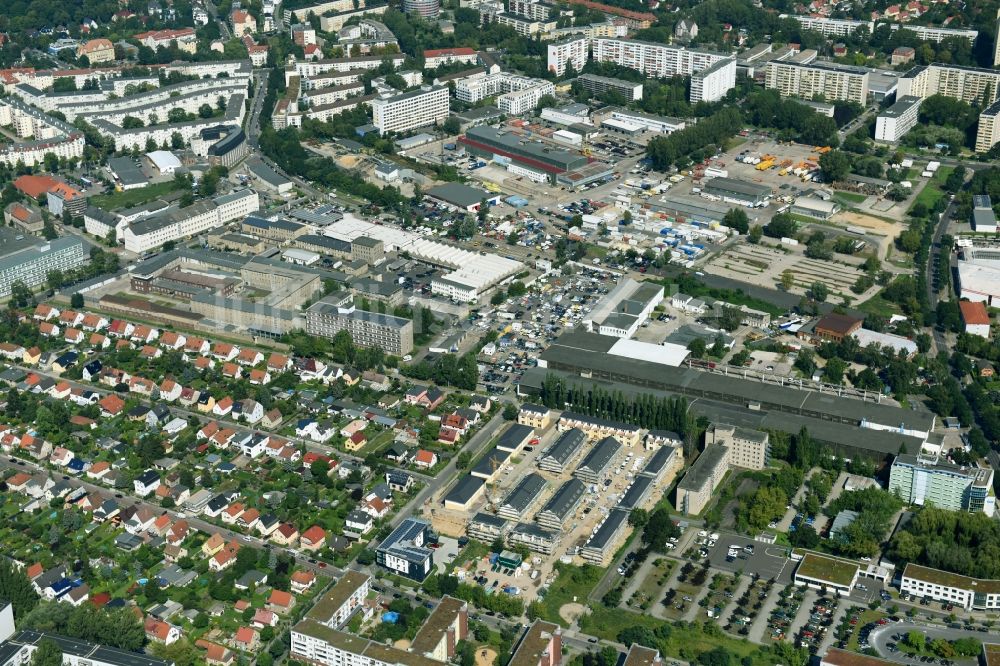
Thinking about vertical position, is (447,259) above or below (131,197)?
below

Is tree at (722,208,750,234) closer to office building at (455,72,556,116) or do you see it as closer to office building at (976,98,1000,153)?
office building at (976,98,1000,153)

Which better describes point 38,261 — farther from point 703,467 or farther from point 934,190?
point 934,190

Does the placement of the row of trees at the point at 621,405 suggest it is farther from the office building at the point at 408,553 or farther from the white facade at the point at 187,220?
the white facade at the point at 187,220

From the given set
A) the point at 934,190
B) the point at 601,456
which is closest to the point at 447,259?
the point at 601,456

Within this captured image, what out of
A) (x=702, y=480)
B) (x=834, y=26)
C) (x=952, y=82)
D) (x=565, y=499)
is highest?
(x=834, y=26)

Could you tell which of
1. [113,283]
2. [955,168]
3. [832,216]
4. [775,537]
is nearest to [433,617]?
[775,537]

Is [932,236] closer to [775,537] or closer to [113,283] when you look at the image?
[775,537]
